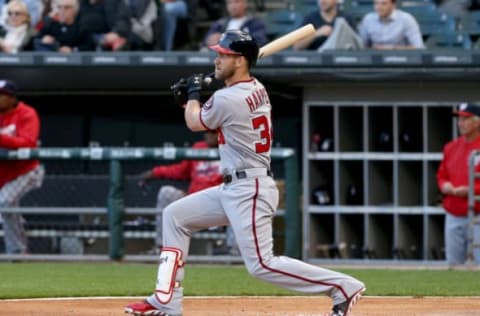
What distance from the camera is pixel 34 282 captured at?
911cm

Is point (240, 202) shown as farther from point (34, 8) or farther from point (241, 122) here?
point (34, 8)

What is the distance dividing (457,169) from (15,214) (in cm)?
396

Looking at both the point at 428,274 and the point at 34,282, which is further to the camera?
the point at 428,274

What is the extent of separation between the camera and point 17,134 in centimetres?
1161

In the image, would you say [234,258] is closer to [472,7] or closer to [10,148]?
[10,148]

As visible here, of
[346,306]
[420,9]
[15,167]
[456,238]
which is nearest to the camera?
[346,306]

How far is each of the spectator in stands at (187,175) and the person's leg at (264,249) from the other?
500 centimetres

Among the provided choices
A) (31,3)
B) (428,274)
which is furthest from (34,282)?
(31,3)

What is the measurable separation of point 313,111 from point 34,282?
421 centimetres

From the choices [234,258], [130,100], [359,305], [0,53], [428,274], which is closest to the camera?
[359,305]

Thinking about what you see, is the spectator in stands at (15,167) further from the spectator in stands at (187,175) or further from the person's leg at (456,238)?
the person's leg at (456,238)

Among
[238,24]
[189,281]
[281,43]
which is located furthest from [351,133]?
[281,43]

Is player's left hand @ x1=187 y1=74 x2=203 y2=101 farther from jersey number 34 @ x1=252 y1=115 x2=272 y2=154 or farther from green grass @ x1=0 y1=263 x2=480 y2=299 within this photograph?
green grass @ x1=0 y1=263 x2=480 y2=299

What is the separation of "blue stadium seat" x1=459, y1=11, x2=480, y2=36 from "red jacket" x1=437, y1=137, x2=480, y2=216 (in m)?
2.47
